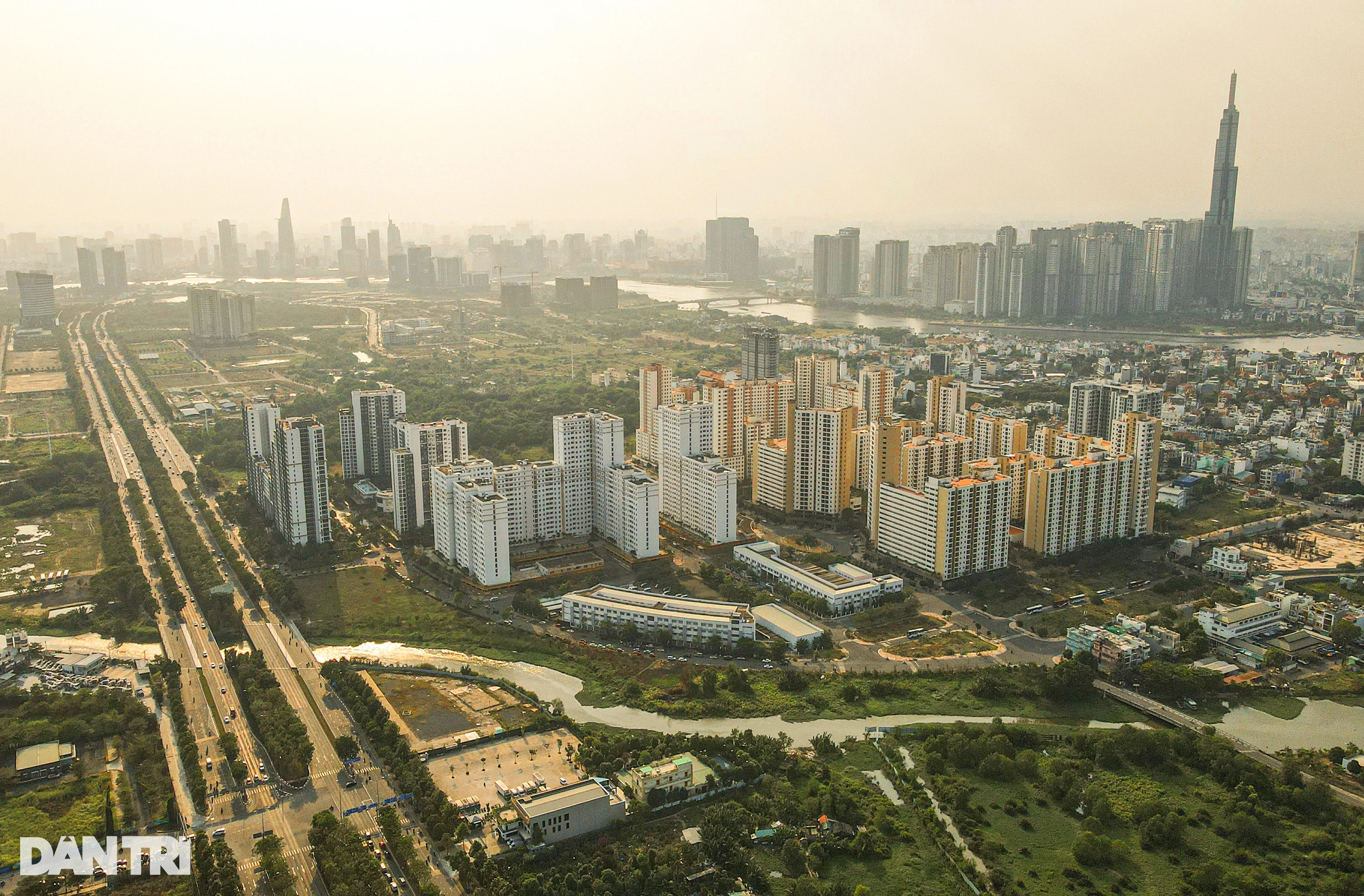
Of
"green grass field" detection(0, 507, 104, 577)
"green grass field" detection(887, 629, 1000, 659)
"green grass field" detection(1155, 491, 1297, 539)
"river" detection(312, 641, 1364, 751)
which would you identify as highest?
"green grass field" detection(1155, 491, 1297, 539)

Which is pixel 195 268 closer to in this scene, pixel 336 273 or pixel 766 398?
pixel 336 273


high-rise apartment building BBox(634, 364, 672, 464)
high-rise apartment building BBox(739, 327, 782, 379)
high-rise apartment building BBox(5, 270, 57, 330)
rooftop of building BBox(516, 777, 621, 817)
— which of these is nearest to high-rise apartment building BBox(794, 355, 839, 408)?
high-rise apartment building BBox(739, 327, 782, 379)

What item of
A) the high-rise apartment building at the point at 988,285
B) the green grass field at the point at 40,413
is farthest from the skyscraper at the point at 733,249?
the green grass field at the point at 40,413

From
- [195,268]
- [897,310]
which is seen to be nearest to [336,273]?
[195,268]

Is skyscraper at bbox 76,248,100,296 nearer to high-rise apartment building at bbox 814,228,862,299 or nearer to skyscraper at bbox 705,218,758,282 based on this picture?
skyscraper at bbox 705,218,758,282

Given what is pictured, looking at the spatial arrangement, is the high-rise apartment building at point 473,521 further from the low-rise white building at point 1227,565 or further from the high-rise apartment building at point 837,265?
the high-rise apartment building at point 837,265

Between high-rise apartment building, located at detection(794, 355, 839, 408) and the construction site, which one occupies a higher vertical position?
high-rise apartment building, located at detection(794, 355, 839, 408)
